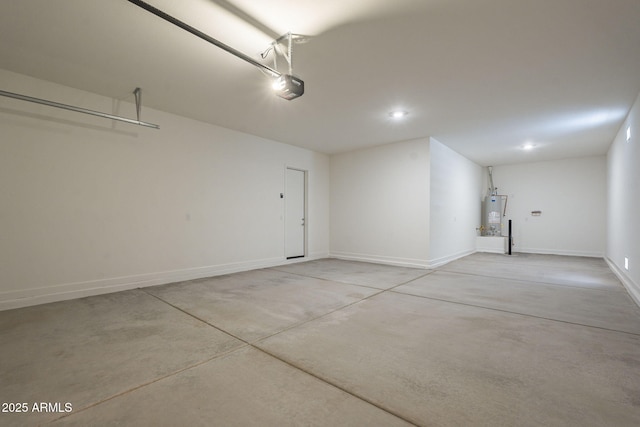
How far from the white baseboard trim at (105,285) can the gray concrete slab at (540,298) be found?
3.43 meters

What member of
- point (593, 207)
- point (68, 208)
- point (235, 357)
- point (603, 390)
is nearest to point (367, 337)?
point (235, 357)

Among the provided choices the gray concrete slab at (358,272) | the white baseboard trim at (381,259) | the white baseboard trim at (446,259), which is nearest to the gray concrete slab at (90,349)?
the gray concrete slab at (358,272)

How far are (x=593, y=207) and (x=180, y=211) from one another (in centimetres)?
1088

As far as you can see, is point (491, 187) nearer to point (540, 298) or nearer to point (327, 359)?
point (540, 298)

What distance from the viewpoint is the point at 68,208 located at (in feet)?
13.2

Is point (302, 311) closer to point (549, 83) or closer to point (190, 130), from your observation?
point (190, 130)

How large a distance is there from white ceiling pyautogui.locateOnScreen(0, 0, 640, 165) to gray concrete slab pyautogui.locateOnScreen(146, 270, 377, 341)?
9.71 ft

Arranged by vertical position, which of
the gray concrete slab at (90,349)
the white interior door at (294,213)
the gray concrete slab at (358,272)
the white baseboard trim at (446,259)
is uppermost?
the white interior door at (294,213)

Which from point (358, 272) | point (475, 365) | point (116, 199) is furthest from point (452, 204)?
point (116, 199)

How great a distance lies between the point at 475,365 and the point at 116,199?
509 cm

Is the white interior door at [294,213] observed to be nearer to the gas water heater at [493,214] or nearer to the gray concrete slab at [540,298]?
the gray concrete slab at [540,298]

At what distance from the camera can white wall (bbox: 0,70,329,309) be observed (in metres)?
3.66

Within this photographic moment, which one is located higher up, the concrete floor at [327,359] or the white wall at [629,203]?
the white wall at [629,203]

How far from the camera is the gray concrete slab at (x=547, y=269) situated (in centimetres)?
510
